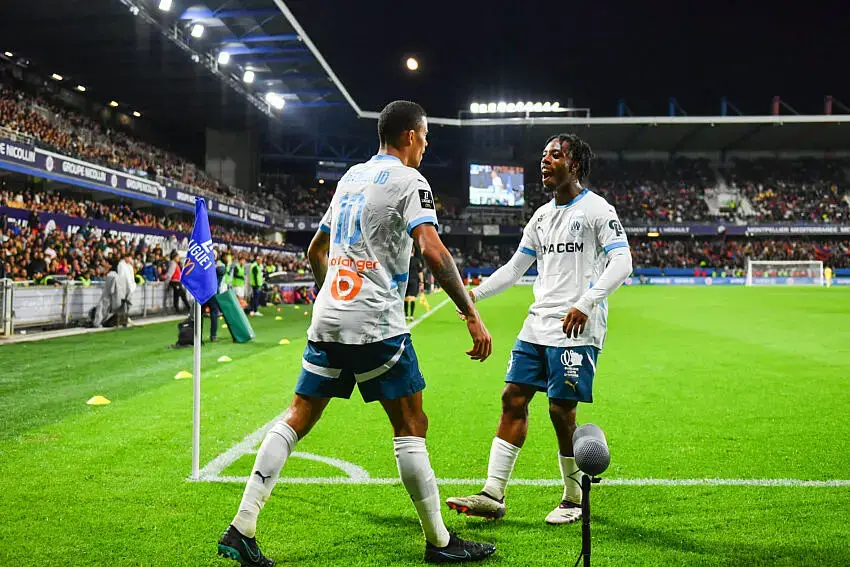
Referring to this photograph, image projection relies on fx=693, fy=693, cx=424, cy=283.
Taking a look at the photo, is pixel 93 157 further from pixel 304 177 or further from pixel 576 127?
pixel 576 127

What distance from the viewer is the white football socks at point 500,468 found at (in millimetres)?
3953

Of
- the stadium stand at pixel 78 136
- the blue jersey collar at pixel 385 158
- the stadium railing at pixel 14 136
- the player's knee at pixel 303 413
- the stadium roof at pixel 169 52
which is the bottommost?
the player's knee at pixel 303 413

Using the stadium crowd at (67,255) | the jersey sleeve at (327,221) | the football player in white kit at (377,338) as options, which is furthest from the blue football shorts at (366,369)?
the stadium crowd at (67,255)

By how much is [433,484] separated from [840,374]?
28.2ft

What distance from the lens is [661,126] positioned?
2283 inches

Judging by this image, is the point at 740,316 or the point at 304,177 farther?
the point at 304,177

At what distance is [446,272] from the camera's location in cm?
320

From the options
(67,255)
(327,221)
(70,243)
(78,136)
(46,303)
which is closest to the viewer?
(327,221)

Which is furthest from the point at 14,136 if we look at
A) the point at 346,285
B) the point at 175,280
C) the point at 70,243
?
the point at 346,285

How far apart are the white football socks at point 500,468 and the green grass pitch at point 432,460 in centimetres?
18

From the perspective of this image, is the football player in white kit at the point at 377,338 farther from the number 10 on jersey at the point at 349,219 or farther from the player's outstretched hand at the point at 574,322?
the player's outstretched hand at the point at 574,322

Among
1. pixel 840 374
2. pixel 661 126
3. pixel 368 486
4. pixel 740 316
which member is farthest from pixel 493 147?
pixel 368 486

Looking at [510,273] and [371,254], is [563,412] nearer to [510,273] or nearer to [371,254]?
[510,273]

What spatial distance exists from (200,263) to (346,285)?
7.00 ft
